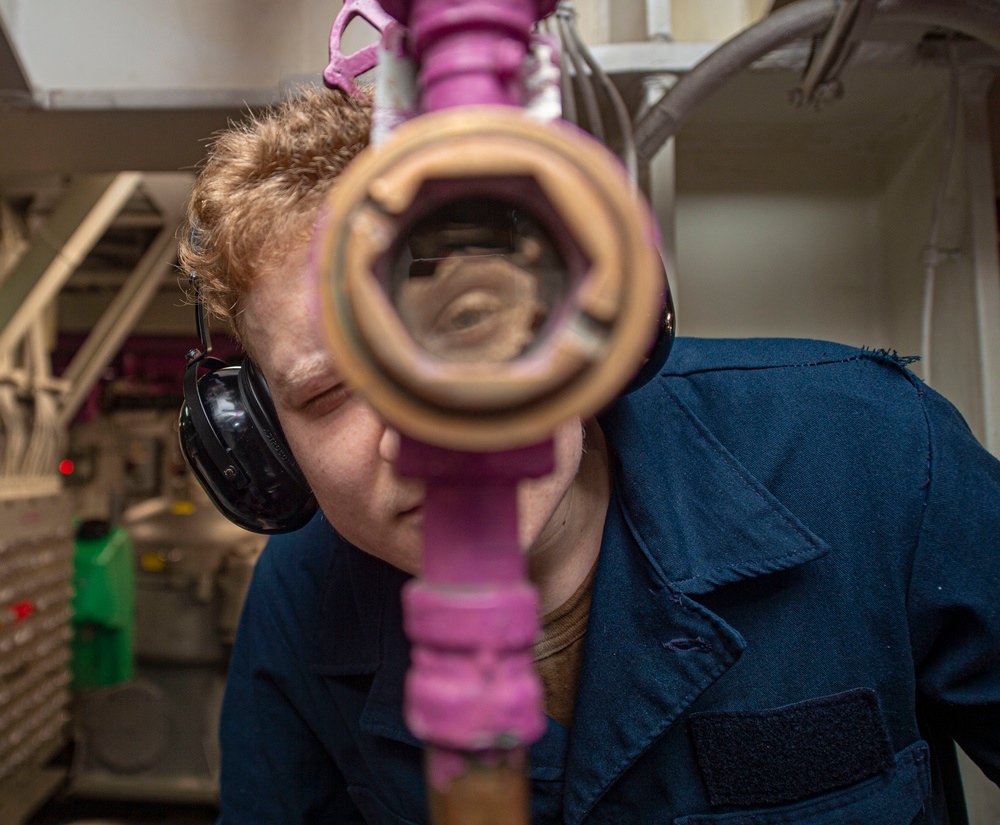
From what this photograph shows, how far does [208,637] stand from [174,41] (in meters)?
2.84

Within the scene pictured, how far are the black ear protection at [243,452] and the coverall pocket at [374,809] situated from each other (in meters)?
0.45

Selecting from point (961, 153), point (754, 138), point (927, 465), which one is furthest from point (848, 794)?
point (754, 138)

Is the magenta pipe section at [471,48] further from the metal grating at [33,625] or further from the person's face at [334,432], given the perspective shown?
the metal grating at [33,625]

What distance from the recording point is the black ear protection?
3.26 ft

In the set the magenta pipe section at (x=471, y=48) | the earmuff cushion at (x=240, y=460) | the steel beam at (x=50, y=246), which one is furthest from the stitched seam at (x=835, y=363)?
the steel beam at (x=50, y=246)

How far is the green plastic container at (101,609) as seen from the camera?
2938mm

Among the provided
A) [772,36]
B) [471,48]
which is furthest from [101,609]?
[471,48]

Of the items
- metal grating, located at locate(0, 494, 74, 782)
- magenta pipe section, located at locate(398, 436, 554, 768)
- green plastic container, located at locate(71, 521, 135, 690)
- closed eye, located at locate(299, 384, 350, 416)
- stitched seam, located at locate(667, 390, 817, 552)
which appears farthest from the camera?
green plastic container, located at locate(71, 521, 135, 690)

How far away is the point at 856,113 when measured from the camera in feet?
4.95

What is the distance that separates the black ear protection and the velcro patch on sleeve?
24.8 inches

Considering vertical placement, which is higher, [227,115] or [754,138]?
[227,115]

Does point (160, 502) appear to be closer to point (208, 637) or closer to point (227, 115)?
point (208, 637)

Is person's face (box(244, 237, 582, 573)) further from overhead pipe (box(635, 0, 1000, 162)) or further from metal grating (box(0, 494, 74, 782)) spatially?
metal grating (box(0, 494, 74, 782))

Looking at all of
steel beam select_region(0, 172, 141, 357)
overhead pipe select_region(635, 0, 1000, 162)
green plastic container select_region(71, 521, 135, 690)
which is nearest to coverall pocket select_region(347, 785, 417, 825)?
overhead pipe select_region(635, 0, 1000, 162)
